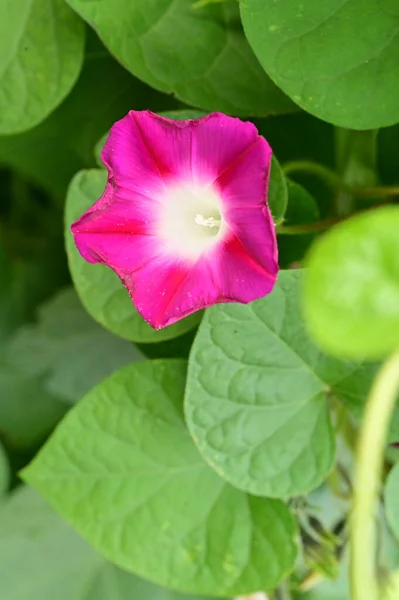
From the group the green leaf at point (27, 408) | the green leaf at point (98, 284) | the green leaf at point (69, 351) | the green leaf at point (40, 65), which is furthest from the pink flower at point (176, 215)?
the green leaf at point (27, 408)

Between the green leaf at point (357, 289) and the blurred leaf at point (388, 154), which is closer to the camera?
the green leaf at point (357, 289)

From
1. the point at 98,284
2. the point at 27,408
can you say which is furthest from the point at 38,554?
the point at 98,284

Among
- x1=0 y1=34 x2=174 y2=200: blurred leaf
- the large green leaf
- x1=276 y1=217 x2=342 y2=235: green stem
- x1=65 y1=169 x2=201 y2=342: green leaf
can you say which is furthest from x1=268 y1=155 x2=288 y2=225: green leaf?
the large green leaf

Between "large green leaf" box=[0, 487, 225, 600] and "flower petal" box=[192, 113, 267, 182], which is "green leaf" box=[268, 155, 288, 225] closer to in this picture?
"flower petal" box=[192, 113, 267, 182]

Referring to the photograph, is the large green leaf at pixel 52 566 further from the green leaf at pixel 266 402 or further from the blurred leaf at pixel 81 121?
the blurred leaf at pixel 81 121

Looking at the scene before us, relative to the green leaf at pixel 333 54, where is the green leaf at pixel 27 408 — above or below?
below

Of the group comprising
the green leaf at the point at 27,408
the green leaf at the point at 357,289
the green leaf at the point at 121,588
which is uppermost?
the green leaf at the point at 357,289

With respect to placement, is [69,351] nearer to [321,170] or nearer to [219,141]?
[321,170]

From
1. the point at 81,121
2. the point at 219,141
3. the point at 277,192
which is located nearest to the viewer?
the point at 219,141
